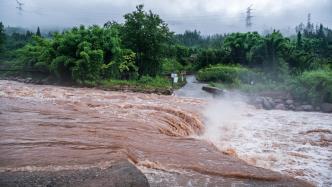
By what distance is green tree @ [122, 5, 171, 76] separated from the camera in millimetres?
20812

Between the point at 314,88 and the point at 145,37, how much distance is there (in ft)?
32.5

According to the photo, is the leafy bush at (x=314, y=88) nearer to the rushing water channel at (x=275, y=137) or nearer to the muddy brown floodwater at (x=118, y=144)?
the rushing water channel at (x=275, y=137)

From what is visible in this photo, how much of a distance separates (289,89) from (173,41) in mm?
8048

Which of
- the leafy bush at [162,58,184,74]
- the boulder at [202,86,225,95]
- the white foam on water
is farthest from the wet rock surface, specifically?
the leafy bush at [162,58,184,74]

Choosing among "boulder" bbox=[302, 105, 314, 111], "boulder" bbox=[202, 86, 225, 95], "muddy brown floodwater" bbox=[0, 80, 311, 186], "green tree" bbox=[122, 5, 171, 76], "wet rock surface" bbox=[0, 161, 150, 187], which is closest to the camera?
"wet rock surface" bbox=[0, 161, 150, 187]

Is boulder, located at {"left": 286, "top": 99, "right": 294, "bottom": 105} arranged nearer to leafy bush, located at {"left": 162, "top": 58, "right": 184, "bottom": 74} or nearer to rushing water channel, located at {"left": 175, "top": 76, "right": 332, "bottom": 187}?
rushing water channel, located at {"left": 175, "top": 76, "right": 332, "bottom": 187}

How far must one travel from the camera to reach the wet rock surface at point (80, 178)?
4895mm

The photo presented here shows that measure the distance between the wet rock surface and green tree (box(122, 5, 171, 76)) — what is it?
16.1 meters

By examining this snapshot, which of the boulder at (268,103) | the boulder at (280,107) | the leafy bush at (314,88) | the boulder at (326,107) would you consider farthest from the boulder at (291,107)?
the boulder at (326,107)

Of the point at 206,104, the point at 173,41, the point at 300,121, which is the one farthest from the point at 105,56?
the point at 300,121

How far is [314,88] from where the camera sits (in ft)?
53.0

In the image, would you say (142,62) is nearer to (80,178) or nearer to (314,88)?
(314,88)

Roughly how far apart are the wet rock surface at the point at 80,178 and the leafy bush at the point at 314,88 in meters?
12.8

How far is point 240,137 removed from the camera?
1006 centimetres
